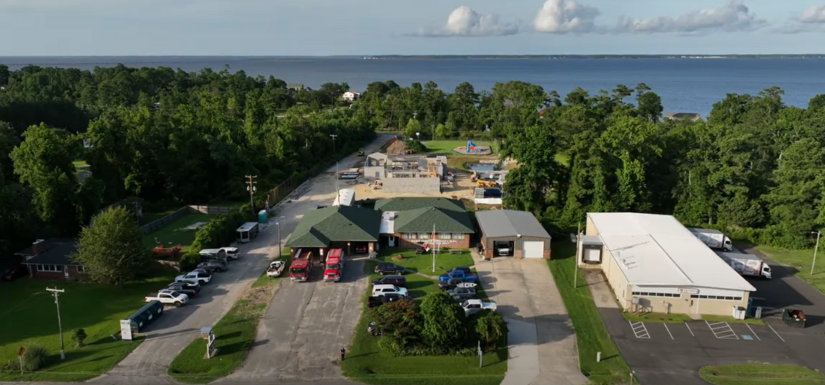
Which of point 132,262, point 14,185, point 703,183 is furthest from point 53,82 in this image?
point 703,183

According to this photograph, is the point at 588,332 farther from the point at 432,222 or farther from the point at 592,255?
the point at 432,222

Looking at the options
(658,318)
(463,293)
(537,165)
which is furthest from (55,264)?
(658,318)

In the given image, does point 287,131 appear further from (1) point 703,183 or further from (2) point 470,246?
(1) point 703,183

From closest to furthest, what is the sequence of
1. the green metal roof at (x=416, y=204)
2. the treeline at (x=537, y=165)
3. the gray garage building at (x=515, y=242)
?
the gray garage building at (x=515, y=242) → the treeline at (x=537, y=165) → the green metal roof at (x=416, y=204)

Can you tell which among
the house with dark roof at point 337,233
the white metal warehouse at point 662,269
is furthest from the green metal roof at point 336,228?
the white metal warehouse at point 662,269

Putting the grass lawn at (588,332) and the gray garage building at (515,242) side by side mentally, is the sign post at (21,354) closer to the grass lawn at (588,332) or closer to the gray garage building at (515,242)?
the grass lawn at (588,332)

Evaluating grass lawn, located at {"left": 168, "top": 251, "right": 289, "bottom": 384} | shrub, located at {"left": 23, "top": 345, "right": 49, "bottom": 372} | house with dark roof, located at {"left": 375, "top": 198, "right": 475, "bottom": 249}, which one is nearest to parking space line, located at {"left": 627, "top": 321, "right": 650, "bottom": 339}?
house with dark roof, located at {"left": 375, "top": 198, "right": 475, "bottom": 249}

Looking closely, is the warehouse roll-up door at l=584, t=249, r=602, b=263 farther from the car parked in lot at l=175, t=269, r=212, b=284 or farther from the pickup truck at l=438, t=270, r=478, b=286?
the car parked in lot at l=175, t=269, r=212, b=284

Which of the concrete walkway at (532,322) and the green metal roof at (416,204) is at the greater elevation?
the green metal roof at (416,204)
